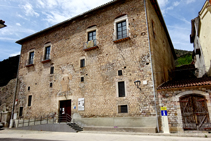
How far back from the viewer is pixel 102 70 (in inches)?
488

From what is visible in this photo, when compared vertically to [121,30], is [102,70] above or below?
below

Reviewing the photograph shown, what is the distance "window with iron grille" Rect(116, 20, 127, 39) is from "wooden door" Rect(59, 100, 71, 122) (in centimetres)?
712

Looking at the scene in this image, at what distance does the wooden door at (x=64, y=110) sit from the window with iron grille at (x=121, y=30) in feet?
23.4

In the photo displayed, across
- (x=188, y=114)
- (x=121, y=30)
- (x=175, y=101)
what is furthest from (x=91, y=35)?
(x=188, y=114)

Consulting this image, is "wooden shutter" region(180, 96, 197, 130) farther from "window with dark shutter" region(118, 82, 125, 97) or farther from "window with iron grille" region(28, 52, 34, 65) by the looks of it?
"window with iron grille" region(28, 52, 34, 65)

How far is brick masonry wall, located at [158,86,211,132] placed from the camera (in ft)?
29.7

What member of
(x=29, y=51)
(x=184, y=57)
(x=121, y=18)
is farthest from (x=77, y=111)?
(x=184, y=57)

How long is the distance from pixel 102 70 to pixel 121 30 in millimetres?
3543

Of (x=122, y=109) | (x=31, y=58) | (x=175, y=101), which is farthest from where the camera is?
(x=31, y=58)

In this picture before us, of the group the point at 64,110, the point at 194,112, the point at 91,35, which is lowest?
the point at 64,110

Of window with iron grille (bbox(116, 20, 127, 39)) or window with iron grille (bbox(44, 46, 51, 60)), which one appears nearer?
window with iron grille (bbox(116, 20, 127, 39))

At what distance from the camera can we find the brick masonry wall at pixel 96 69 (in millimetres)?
10938

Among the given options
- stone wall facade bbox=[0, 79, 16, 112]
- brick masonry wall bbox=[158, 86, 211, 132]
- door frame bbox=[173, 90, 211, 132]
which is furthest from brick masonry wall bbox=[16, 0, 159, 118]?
stone wall facade bbox=[0, 79, 16, 112]

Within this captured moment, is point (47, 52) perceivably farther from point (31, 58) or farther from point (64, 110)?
point (64, 110)
